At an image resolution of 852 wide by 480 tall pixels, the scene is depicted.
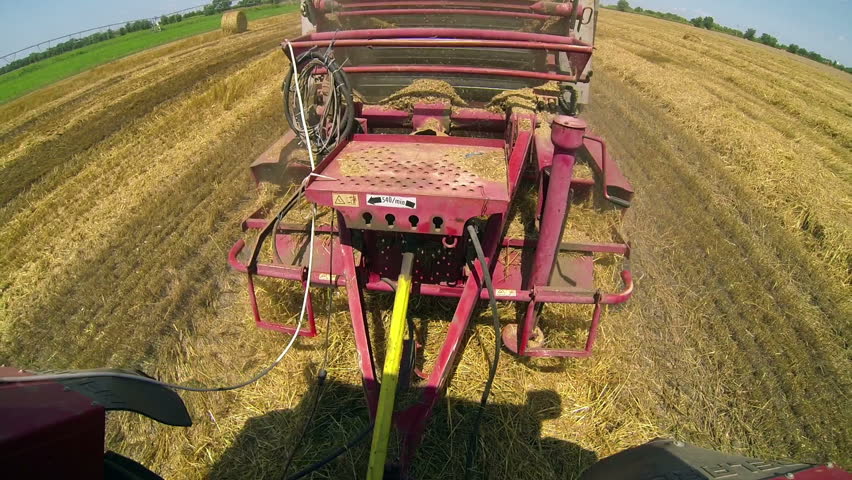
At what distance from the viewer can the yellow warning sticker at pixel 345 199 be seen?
2.48 m

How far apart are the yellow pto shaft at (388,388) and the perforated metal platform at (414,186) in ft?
1.12

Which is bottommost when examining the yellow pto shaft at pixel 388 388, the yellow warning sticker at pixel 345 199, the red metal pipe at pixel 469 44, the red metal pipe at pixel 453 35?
the yellow pto shaft at pixel 388 388

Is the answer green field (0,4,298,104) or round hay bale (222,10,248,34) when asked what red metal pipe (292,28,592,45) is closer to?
green field (0,4,298,104)

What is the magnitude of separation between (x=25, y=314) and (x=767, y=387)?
6695 mm

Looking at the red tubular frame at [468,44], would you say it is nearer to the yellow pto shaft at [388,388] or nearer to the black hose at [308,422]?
the yellow pto shaft at [388,388]

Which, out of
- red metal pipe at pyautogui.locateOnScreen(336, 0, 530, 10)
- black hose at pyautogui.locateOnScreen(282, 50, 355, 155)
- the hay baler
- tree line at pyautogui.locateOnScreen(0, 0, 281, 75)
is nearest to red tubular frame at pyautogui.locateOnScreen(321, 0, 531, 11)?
red metal pipe at pyautogui.locateOnScreen(336, 0, 530, 10)

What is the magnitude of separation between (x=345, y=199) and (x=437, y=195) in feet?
1.74

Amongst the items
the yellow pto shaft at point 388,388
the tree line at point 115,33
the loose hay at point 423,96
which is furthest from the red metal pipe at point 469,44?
the tree line at point 115,33

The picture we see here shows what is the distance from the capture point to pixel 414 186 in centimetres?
256

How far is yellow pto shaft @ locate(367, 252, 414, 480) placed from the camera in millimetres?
2117

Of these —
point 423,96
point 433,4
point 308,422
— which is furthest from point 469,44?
point 433,4

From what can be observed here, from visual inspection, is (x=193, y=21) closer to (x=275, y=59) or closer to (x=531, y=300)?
(x=275, y=59)

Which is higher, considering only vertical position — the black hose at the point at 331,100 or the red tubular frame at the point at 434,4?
the red tubular frame at the point at 434,4

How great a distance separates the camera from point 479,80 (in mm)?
6031
